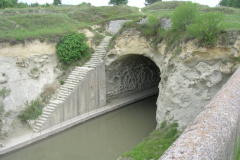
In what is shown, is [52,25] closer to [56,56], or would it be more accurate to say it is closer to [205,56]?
[56,56]

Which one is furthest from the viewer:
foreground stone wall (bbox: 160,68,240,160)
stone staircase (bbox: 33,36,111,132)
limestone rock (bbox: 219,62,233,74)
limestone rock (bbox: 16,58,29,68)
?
limestone rock (bbox: 16,58,29,68)

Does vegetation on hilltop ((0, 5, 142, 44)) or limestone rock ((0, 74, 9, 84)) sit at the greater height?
vegetation on hilltop ((0, 5, 142, 44))

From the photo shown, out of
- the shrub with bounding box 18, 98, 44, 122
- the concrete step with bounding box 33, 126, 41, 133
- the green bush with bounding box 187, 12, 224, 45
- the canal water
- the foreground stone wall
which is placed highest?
the green bush with bounding box 187, 12, 224, 45

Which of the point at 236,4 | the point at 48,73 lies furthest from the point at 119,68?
the point at 236,4

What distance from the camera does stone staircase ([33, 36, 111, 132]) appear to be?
11.1 metres

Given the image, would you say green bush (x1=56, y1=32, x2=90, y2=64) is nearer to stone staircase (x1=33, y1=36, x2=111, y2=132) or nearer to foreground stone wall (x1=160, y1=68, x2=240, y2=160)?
stone staircase (x1=33, y1=36, x2=111, y2=132)

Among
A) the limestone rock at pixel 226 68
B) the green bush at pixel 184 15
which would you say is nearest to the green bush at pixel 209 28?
the limestone rock at pixel 226 68

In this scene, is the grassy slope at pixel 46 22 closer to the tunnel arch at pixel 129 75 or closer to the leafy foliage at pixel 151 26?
the tunnel arch at pixel 129 75

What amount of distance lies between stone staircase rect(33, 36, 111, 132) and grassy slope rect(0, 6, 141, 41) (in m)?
2.19

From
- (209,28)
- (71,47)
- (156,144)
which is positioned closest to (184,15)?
(209,28)

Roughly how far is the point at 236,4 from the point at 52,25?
70.4ft

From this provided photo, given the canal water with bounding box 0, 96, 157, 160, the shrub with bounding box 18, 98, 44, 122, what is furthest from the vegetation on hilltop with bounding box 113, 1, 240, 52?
the shrub with bounding box 18, 98, 44, 122

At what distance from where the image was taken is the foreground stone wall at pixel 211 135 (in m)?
2.16

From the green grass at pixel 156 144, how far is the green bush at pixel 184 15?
4.30 m
